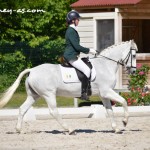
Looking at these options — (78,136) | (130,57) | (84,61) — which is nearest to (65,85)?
(84,61)

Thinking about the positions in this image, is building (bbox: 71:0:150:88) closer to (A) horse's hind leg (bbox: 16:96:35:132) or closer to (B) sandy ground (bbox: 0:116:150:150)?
(B) sandy ground (bbox: 0:116:150:150)

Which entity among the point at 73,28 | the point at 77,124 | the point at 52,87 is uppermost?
the point at 73,28

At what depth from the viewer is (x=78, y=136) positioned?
15.5 m

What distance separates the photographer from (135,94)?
21.9 m

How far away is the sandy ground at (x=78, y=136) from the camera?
1366cm

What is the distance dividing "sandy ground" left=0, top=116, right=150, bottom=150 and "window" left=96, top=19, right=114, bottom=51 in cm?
940

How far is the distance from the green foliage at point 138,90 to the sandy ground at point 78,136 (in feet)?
8.01

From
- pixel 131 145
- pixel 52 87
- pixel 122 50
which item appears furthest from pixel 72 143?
pixel 122 50

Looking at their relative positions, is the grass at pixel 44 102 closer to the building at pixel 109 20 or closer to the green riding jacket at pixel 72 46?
the building at pixel 109 20

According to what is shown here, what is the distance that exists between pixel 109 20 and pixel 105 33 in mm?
527

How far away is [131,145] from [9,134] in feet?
10.7

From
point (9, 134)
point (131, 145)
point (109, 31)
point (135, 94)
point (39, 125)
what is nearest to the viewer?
point (131, 145)

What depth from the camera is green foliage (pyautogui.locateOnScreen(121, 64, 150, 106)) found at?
21859 millimetres

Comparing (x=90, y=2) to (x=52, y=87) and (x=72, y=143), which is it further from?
(x=72, y=143)
